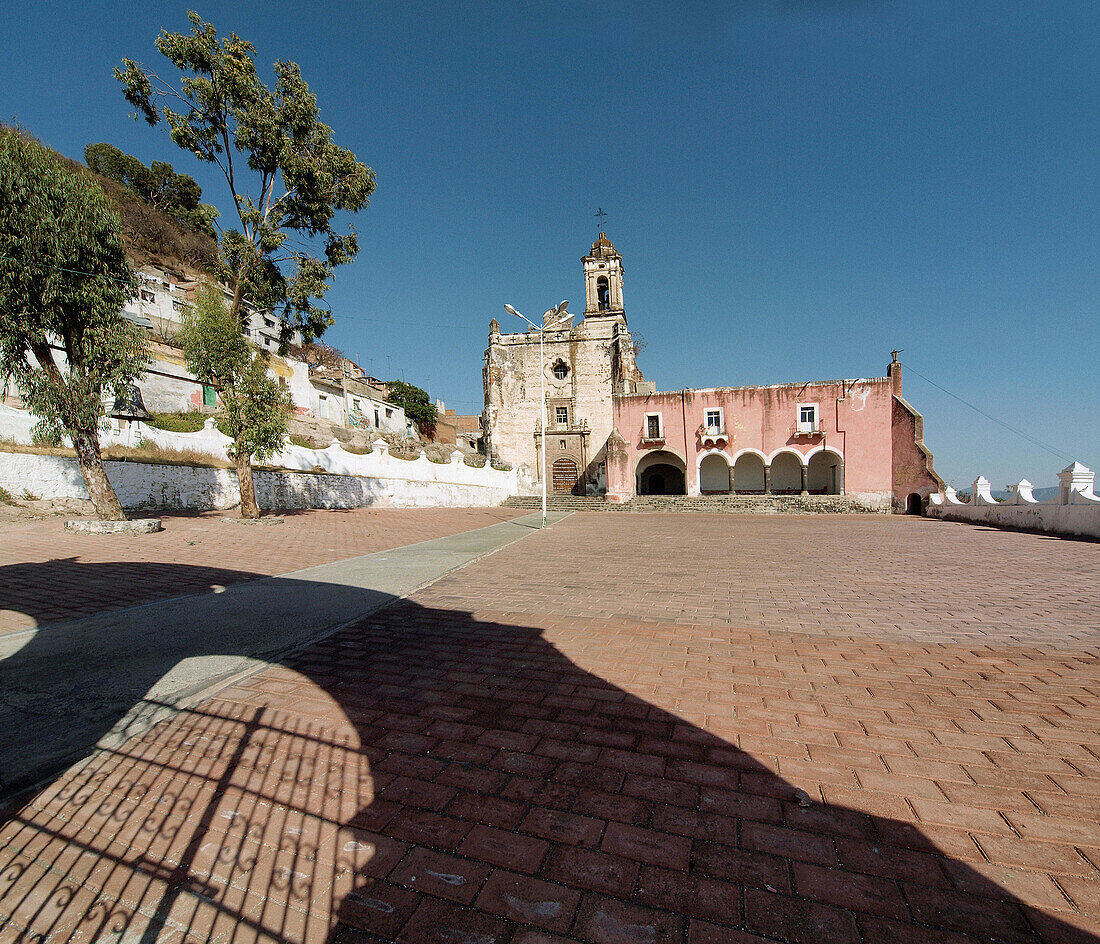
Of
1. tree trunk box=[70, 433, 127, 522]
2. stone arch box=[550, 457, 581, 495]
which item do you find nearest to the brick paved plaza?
tree trunk box=[70, 433, 127, 522]

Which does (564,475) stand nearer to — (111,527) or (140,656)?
(111,527)

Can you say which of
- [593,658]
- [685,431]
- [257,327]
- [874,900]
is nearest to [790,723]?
[874,900]

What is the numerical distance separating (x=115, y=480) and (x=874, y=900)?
16.5m

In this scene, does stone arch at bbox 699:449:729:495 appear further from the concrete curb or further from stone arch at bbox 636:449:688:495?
the concrete curb

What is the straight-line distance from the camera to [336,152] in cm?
1323

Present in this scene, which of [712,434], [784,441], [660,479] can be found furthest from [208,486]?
[784,441]

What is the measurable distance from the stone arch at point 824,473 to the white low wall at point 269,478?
59.9 feet

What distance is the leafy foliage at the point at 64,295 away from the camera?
8.72m

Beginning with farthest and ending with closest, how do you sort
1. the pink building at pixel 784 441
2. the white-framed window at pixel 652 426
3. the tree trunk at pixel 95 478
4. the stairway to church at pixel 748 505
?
the white-framed window at pixel 652 426, the pink building at pixel 784 441, the stairway to church at pixel 748 505, the tree trunk at pixel 95 478

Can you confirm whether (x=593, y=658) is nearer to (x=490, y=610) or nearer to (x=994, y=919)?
(x=490, y=610)

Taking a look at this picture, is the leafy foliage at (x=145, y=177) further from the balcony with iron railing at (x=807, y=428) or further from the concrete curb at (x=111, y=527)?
the balcony with iron railing at (x=807, y=428)

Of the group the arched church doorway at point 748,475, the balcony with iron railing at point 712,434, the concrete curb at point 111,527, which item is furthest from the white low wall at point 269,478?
the arched church doorway at point 748,475

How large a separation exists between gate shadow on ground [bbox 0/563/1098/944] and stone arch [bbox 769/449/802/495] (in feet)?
95.5

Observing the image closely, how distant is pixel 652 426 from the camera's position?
95.4 feet
